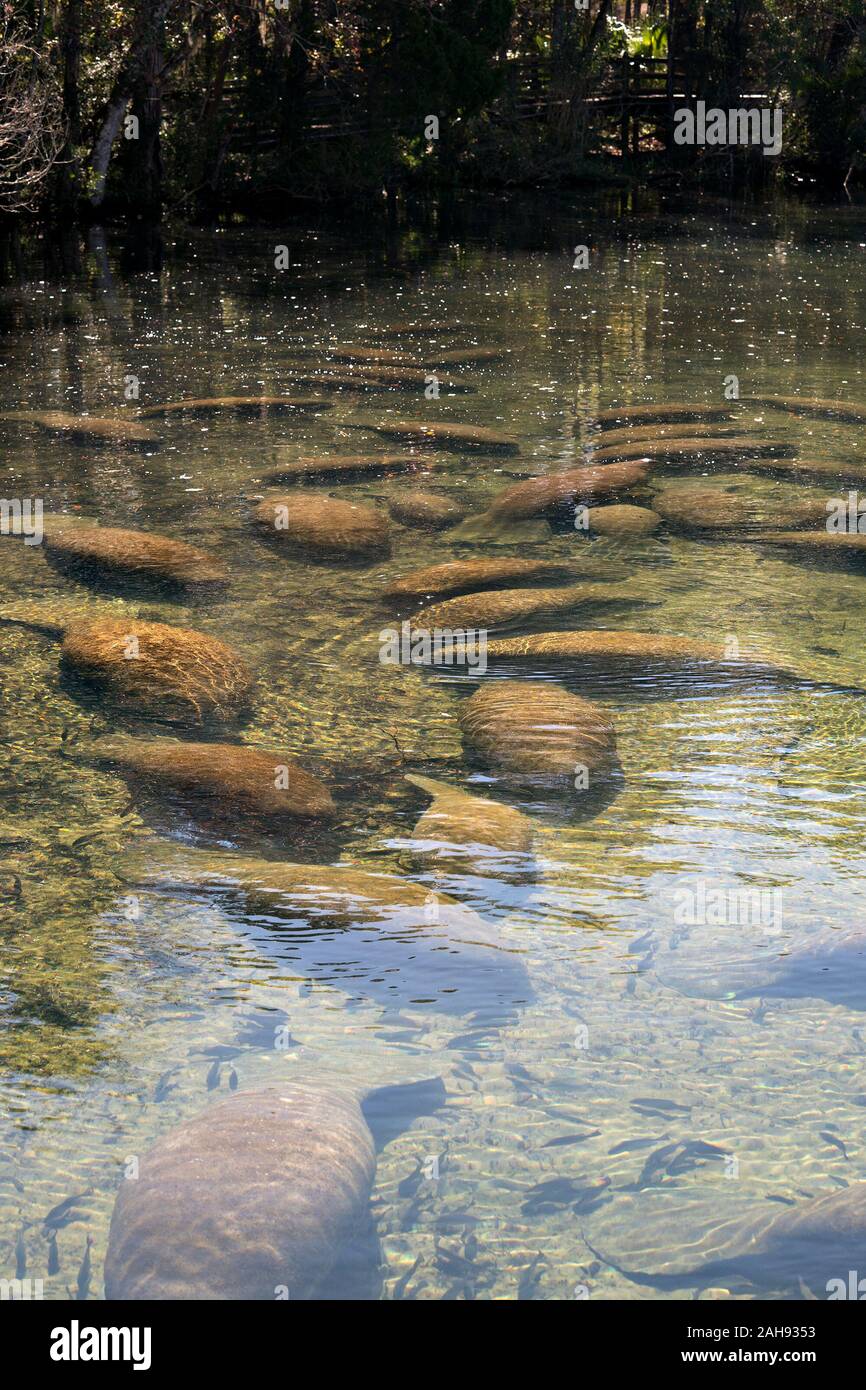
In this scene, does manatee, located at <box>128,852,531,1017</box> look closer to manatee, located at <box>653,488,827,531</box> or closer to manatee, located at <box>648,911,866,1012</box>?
manatee, located at <box>648,911,866,1012</box>

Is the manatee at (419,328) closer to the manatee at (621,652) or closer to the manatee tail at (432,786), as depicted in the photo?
the manatee at (621,652)

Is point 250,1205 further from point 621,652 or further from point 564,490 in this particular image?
point 564,490

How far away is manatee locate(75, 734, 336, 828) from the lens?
492 centimetres

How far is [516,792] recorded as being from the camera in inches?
205

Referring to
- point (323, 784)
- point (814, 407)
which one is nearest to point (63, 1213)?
point (323, 784)

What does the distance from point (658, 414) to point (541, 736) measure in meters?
6.34

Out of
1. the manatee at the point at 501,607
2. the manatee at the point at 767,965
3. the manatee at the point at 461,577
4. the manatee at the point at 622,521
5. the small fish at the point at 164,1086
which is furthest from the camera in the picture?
the manatee at the point at 622,521

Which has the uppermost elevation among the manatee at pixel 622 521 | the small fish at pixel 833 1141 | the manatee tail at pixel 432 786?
the manatee at pixel 622 521

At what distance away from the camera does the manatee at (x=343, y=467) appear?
964cm

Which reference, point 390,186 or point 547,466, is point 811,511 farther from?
point 390,186

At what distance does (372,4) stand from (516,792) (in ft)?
79.9

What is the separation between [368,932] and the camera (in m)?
4.19

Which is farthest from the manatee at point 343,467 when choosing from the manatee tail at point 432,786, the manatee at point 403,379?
the manatee tail at point 432,786

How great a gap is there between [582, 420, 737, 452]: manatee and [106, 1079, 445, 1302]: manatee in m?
7.64
